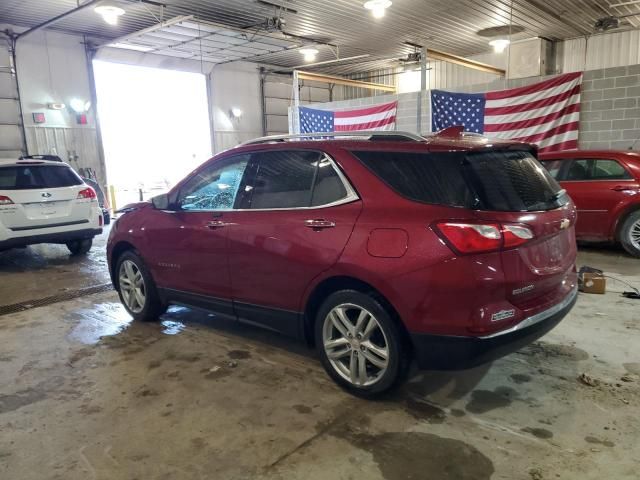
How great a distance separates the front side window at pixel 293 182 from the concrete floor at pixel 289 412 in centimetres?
118

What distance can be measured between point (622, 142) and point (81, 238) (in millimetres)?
8640

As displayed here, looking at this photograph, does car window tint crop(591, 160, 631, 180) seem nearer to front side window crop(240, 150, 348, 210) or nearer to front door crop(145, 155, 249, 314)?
front side window crop(240, 150, 348, 210)

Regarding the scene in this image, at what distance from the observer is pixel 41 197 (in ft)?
22.8

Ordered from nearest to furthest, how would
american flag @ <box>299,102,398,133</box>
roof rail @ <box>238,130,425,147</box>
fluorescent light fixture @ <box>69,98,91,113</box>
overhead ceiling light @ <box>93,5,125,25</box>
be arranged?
1. roof rail @ <box>238,130,425,147</box>
2. overhead ceiling light @ <box>93,5,125,25</box>
3. american flag @ <box>299,102,398,133</box>
4. fluorescent light fixture @ <box>69,98,91,113</box>

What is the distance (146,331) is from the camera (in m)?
4.43

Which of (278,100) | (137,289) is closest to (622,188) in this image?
(137,289)

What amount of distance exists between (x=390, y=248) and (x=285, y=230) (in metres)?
0.81

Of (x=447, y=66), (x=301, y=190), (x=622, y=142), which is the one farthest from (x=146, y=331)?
(x=447, y=66)

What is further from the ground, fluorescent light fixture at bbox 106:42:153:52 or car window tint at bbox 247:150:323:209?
fluorescent light fixture at bbox 106:42:153:52

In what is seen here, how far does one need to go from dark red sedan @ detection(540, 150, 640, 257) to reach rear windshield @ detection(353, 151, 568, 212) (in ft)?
13.7

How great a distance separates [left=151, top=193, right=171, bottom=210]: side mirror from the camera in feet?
13.9

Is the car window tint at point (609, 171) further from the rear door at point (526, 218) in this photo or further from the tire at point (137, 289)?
the tire at point (137, 289)

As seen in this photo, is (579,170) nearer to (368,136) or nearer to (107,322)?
(368,136)

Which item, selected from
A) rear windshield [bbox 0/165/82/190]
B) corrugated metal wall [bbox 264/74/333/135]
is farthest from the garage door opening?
rear windshield [bbox 0/165/82/190]
